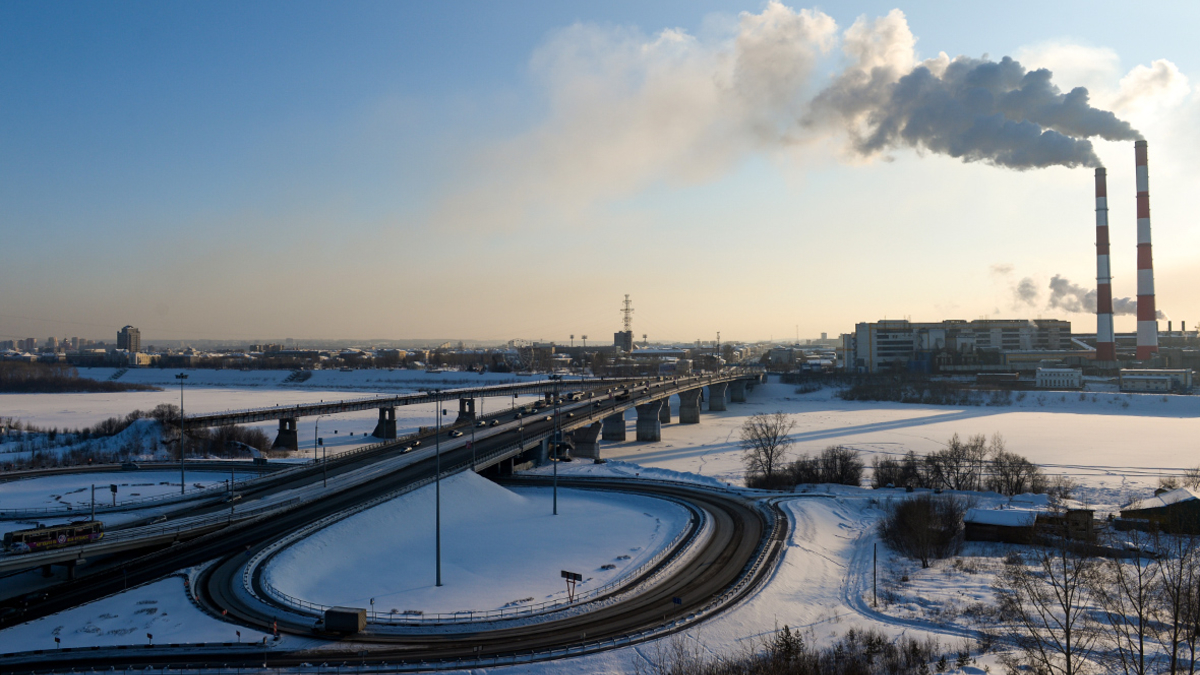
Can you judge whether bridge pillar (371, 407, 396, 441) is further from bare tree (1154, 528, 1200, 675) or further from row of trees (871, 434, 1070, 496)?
A: bare tree (1154, 528, 1200, 675)

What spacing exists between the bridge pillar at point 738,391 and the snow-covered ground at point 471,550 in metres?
96.4

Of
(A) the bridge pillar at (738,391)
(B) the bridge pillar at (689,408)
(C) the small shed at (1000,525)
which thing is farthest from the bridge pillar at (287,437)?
Answer: (A) the bridge pillar at (738,391)

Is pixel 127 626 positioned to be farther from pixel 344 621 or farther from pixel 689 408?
pixel 689 408

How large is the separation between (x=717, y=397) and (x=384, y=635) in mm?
108021

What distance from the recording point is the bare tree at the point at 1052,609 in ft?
57.3

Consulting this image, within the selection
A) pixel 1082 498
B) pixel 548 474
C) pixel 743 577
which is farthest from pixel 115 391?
pixel 1082 498

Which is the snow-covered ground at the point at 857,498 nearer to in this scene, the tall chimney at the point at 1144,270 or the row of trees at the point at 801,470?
the row of trees at the point at 801,470

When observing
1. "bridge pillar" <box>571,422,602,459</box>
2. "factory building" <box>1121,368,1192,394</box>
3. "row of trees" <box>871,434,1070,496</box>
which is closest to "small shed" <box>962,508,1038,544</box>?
"row of trees" <box>871,434,1070,496</box>

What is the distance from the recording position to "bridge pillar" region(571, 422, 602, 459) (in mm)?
70625

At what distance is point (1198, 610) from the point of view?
55.0ft

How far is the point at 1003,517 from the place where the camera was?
122ft

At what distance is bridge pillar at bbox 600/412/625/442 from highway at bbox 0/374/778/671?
1291 inches

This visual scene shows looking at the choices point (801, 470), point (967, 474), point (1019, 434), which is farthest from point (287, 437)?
point (1019, 434)

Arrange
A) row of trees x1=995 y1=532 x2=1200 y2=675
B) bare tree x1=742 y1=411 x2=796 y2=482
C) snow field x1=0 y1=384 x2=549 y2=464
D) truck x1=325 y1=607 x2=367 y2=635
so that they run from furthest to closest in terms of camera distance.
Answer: snow field x1=0 y1=384 x2=549 y2=464 → bare tree x1=742 y1=411 x2=796 y2=482 → truck x1=325 y1=607 x2=367 y2=635 → row of trees x1=995 y1=532 x2=1200 y2=675
